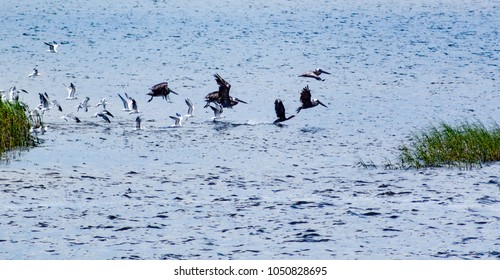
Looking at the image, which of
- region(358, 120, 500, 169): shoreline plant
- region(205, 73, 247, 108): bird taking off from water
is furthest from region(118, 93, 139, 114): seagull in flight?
region(358, 120, 500, 169): shoreline plant

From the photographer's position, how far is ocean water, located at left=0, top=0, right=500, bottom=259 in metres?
16.4

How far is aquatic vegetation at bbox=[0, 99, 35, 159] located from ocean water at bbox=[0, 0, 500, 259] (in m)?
0.39

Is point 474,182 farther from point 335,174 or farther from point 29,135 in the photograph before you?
point 29,135

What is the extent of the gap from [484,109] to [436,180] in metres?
13.2

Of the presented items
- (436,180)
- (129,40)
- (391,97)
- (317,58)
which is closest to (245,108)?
(391,97)

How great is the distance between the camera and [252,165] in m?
22.9

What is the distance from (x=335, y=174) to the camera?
70.9ft

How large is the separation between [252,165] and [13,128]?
4921 mm

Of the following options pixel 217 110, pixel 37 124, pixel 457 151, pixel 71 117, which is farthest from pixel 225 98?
pixel 457 151

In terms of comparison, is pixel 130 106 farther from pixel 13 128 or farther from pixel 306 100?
pixel 13 128

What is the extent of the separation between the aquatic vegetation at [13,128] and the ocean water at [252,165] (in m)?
0.39

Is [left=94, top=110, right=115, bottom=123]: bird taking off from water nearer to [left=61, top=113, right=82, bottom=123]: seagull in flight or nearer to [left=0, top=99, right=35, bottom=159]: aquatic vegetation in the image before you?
[left=61, top=113, right=82, bottom=123]: seagull in flight

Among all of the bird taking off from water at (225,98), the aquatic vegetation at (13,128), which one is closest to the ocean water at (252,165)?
the aquatic vegetation at (13,128)

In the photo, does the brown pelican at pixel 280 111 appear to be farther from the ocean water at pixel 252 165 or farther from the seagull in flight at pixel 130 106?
the seagull in flight at pixel 130 106
